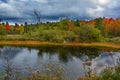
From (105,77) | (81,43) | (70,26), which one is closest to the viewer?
(105,77)

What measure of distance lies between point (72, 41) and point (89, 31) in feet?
21.0

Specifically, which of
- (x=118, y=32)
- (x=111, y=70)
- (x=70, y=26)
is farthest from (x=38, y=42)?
(x=111, y=70)

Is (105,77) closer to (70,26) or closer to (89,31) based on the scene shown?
(89,31)

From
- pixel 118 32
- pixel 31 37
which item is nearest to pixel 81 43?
pixel 31 37

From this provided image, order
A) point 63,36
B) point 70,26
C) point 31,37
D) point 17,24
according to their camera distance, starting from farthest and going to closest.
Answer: point 17,24 < point 70,26 < point 31,37 < point 63,36

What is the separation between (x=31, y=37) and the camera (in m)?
101

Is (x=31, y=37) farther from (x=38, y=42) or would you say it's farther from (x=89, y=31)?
(x=89, y=31)

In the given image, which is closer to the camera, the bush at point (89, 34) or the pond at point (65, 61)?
the pond at point (65, 61)

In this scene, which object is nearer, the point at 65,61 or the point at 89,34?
the point at 65,61

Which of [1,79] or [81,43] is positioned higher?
[1,79]

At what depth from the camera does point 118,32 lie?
123562mm

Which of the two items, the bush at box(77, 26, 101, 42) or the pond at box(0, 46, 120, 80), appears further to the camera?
the bush at box(77, 26, 101, 42)

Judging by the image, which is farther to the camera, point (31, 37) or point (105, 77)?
point (31, 37)

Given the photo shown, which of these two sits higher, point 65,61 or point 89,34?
point 89,34
